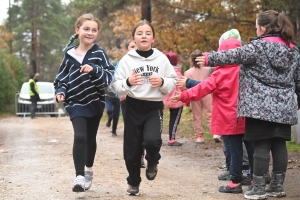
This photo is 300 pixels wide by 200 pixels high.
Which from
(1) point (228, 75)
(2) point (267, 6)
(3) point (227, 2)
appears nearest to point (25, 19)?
(3) point (227, 2)

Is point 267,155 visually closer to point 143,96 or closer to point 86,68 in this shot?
point 143,96

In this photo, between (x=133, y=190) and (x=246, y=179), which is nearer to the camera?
(x=133, y=190)

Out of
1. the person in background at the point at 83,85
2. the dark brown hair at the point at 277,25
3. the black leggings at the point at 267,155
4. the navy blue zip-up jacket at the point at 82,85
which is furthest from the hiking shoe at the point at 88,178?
the dark brown hair at the point at 277,25

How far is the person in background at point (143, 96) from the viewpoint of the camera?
234 inches

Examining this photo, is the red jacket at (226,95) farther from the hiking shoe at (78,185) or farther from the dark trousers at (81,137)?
the hiking shoe at (78,185)

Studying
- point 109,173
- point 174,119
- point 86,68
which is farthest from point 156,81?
point 174,119

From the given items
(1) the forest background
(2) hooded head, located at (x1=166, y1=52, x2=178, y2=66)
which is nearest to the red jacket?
(2) hooded head, located at (x1=166, y1=52, x2=178, y2=66)

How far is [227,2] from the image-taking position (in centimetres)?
1558

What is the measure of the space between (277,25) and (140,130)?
5.97 feet

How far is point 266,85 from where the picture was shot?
5.82 meters

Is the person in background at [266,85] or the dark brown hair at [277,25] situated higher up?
the dark brown hair at [277,25]

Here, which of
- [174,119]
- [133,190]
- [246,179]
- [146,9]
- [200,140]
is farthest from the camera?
[146,9]

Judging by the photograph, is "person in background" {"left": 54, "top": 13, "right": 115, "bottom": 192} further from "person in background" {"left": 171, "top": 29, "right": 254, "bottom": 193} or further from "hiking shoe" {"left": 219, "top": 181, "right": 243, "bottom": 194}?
"hiking shoe" {"left": 219, "top": 181, "right": 243, "bottom": 194}

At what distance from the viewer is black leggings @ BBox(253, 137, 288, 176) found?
19.5 feet
